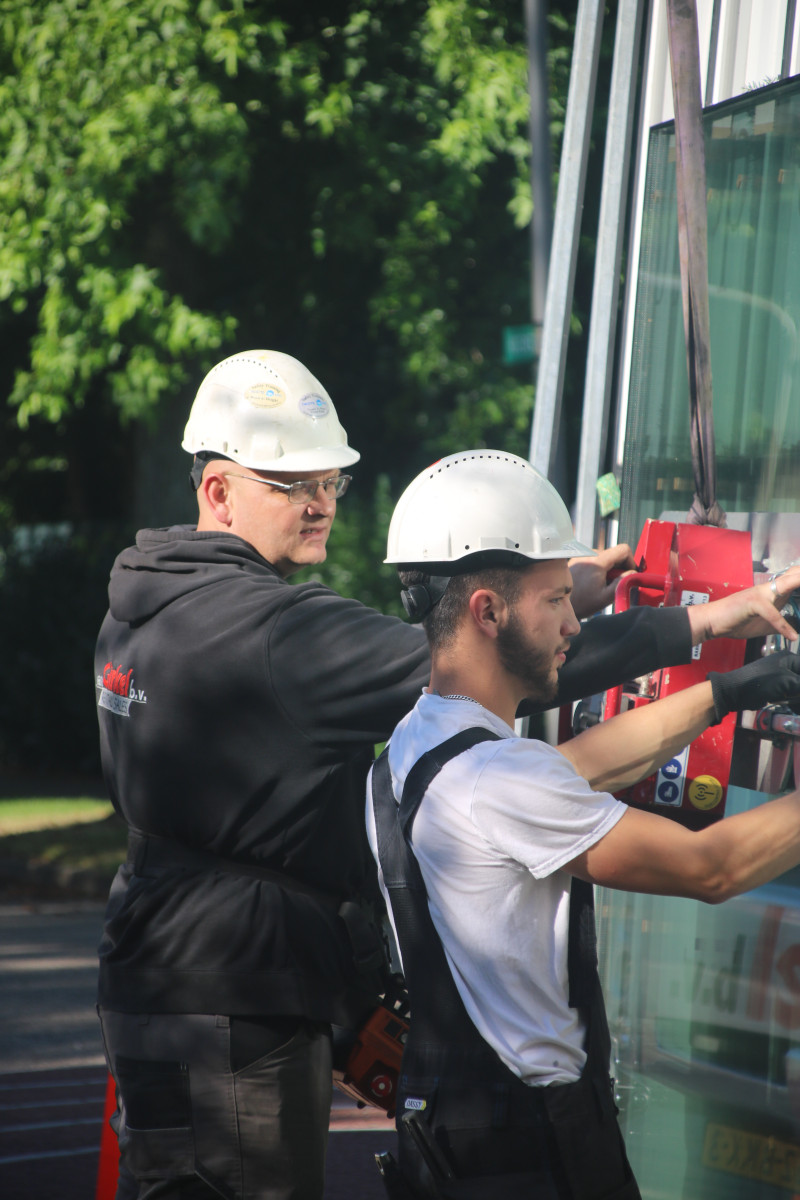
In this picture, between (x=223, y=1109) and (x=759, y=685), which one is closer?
(x=759, y=685)

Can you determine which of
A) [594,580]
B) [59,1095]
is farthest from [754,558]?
[59,1095]

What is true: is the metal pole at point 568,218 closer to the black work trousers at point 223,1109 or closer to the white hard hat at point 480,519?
the white hard hat at point 480,519

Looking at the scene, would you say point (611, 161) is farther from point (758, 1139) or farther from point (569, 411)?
point (569, 411)

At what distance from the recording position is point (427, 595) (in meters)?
2.00

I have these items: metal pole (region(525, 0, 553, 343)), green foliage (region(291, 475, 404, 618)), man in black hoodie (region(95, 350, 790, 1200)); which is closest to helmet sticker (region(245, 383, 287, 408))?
man in black hoodie (region(95, 350, 790, 1200))

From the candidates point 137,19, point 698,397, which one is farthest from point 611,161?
point 137,19

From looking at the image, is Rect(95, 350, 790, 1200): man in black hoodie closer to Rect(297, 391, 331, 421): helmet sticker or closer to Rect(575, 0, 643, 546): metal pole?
Rect(297, 391, 331, 421): helmet sticker

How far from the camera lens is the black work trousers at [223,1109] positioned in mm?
2344

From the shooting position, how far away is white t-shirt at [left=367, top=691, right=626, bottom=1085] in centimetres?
176

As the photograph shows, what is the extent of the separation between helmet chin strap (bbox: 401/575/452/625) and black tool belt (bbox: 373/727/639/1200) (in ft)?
0.76

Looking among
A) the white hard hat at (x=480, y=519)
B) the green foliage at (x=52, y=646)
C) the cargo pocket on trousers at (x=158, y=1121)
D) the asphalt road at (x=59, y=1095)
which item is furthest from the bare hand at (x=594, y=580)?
the green foliage at (x=52, y=646)

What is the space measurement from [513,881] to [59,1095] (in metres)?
3.92

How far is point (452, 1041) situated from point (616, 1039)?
4.82 feet

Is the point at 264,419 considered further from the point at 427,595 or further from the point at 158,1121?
the point at 158,1121
